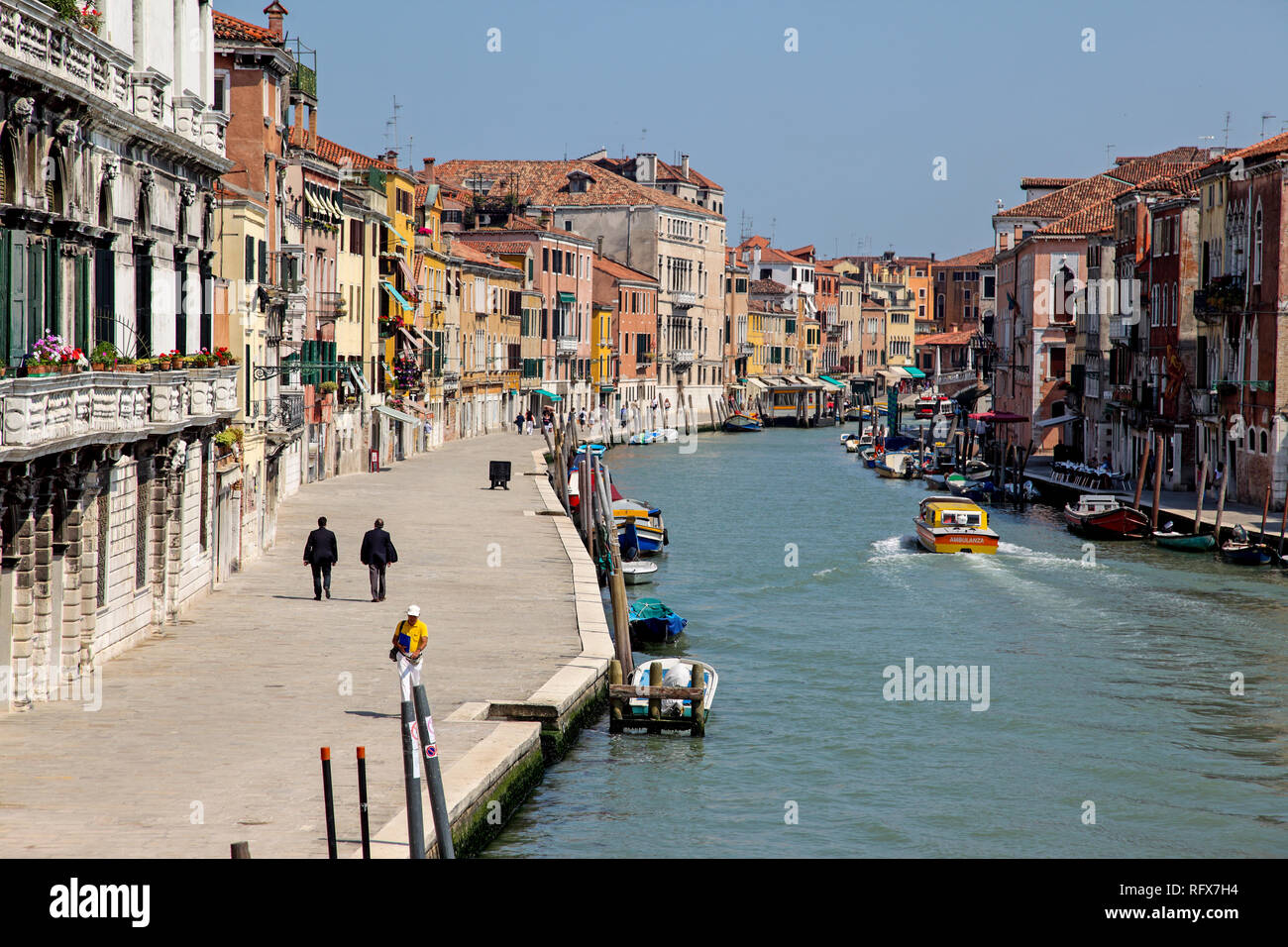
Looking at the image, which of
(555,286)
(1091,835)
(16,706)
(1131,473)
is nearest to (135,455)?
(16,706)

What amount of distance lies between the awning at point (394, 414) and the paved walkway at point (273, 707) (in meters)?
20.9

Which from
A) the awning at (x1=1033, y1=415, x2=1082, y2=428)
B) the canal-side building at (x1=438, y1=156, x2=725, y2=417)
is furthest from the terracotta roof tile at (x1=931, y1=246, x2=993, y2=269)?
the awning at (x1=1033, y1=415, x2=1082, y2=428)

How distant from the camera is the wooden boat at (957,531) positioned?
125 ft

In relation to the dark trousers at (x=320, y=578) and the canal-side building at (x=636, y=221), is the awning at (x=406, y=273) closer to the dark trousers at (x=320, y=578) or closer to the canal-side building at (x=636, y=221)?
the dark trousers at (x=320, y=578)

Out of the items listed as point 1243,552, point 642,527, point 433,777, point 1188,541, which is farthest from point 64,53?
point 1188,541

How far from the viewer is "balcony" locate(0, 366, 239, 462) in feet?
46.1

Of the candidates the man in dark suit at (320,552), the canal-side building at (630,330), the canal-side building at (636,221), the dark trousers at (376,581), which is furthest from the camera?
the canal-side building at (636,221)

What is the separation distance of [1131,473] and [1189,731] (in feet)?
107

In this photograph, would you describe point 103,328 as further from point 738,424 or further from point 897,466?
point 738,424

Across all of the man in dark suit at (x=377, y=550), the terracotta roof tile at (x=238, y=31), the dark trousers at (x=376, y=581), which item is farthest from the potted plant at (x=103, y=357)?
the terracotta roof tile at (x=238, y=31)

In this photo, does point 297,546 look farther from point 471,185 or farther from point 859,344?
point 859,344

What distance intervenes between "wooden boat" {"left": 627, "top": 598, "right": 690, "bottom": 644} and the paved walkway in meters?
1.10

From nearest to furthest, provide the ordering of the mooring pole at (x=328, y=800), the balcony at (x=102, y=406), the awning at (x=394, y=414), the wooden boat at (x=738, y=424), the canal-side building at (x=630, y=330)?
the mooring pole at (x=328, y=800)
the balcony at (x=102, y=406)
the awning at (x=394, y=414)
the canal-side building at (x=630, y=330)
the wooden boat at (x=738, y=424)

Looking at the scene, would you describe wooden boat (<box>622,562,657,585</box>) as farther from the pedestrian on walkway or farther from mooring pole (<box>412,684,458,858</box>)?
mooring pole (<box>412,684,458,858</box>)
